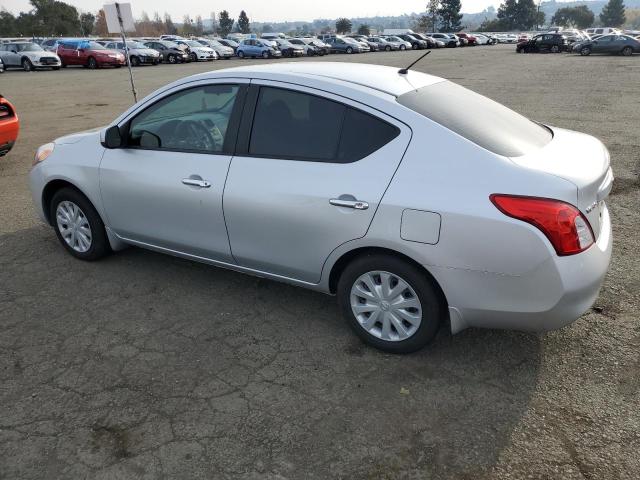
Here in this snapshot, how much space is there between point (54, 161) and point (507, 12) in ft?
409

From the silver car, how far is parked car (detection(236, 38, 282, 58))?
37.5m

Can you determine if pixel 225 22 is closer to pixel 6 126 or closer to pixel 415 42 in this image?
pixel 415 42

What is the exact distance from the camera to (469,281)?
285cm

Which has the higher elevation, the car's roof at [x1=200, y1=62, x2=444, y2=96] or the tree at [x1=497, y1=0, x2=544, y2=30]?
the car's roof at [x1=200, y1=62, x2=444, y2=96]

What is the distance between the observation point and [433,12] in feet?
Answer: 363

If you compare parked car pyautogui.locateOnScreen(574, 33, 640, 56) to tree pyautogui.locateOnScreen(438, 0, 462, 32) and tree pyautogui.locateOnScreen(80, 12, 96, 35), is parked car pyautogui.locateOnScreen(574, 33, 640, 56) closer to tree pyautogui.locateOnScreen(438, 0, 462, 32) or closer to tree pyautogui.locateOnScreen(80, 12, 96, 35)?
tree pyautogui.locateOnScreen(80, 12, 96, 35)

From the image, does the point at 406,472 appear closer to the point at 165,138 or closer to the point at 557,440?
the point at 557,440

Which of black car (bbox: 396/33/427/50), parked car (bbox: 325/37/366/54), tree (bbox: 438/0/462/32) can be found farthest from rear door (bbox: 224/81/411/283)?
tree (bbox: 438/0/462/32)

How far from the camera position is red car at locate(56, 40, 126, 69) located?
31047 mm

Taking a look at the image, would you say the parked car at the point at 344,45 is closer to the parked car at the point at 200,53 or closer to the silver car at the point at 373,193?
the parked car at the point at 200,53

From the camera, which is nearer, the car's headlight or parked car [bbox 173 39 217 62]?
the car's headlight

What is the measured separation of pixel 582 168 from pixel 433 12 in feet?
393

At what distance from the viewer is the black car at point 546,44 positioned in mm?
40188

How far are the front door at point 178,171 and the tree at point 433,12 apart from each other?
384 feet
